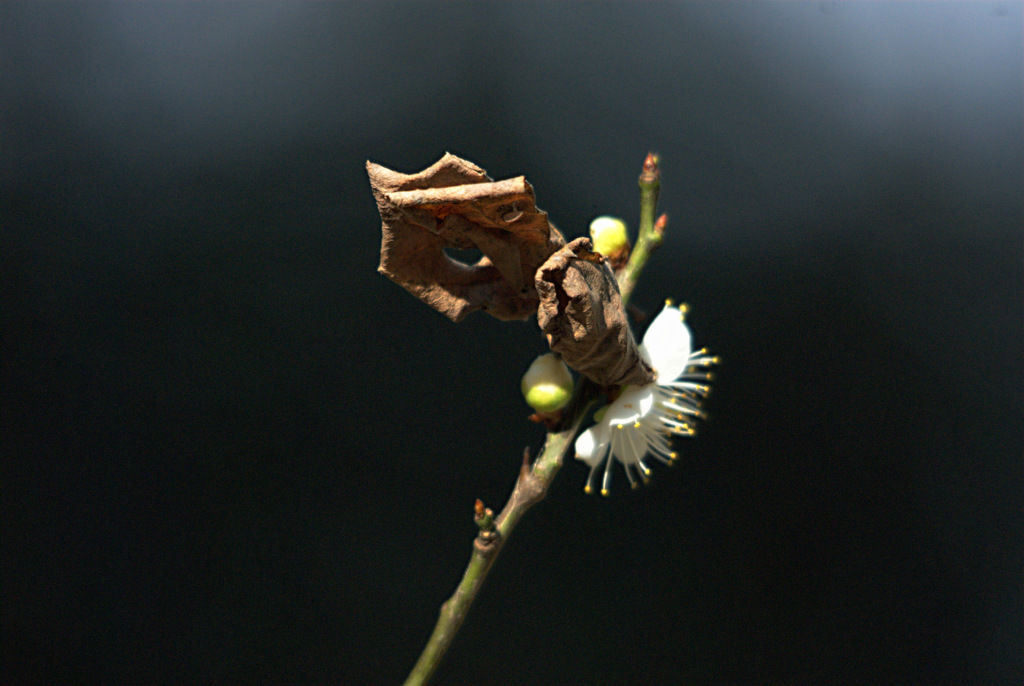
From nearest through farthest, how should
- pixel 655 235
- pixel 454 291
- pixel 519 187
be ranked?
pixel 519 187, pixel 454 291, pixel 655 235

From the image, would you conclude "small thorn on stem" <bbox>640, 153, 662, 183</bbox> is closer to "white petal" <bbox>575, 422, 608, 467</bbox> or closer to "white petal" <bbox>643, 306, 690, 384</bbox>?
"white petal" <bbox>643, 306, 690, 384</bbox>

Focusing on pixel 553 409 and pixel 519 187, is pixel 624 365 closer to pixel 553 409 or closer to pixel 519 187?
pixel 553 409

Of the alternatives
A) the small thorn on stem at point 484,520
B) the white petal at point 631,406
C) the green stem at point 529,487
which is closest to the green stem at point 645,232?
the green stem at point 529,487

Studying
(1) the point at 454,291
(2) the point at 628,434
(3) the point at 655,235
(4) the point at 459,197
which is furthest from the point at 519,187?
(2) the point at 628,434

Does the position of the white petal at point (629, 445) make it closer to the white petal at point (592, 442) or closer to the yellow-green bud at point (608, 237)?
the white petal at point (592, 442)

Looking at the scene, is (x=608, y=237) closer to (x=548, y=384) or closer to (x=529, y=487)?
(x=548, y=384)
